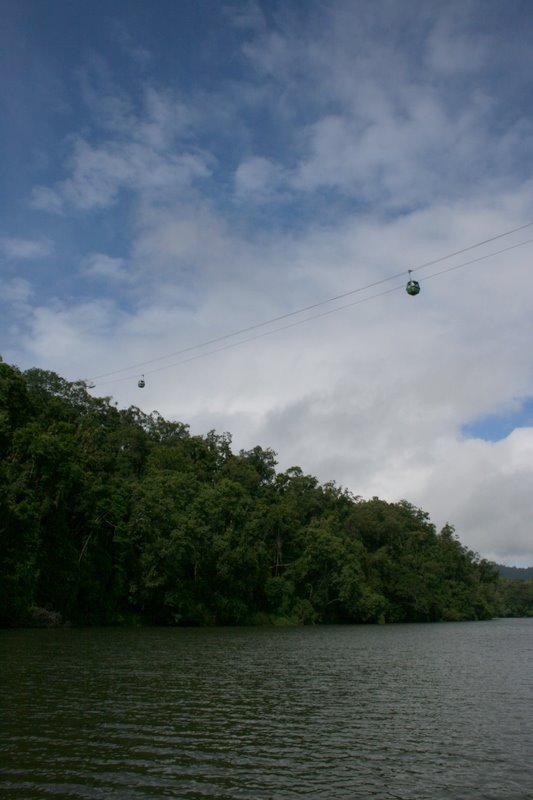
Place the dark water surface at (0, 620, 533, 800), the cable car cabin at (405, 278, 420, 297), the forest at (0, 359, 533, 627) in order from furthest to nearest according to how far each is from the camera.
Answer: the forest at (0, 359, 533, 627) → the cable car cabin at (405, 278, 420, 297) → the dark water surface at (0, 620, 533, 800)

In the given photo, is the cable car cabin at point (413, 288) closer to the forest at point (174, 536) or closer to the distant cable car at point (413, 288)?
the distant cable car at point (413, 288)

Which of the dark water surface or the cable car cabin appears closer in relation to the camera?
the dark water surface

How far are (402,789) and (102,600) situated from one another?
63263 millimetres

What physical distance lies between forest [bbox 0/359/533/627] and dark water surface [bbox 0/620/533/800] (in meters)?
28.0

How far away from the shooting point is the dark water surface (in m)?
13.3

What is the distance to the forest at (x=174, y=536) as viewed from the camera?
6244 cm

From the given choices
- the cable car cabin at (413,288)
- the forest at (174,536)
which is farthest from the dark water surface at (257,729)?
the forest at (174,536)

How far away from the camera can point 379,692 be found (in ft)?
86.4

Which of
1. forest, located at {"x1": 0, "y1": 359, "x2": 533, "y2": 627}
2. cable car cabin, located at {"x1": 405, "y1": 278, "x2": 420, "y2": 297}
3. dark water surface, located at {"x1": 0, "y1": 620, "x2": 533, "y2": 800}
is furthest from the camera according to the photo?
forest, located at {"x1": 0, "y1": 359, "x2": 533, "y2": 627}

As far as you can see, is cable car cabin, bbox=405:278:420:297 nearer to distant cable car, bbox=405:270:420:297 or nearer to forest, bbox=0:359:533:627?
distant cable car, bbox=405:270:420:297

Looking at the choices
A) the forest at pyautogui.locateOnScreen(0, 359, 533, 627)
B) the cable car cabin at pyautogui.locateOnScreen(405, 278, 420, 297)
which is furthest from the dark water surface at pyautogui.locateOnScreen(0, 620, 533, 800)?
the forest at pyautogui.locateOnScreen(0, 359, 533, 627)

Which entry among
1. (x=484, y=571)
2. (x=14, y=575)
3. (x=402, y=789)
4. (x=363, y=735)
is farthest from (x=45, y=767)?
(x=484, y=571)

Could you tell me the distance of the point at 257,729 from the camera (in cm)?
1864

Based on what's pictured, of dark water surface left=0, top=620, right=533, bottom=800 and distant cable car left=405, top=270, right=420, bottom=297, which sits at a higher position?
distant cable car left=405, top=270, right=420, bottom=297
